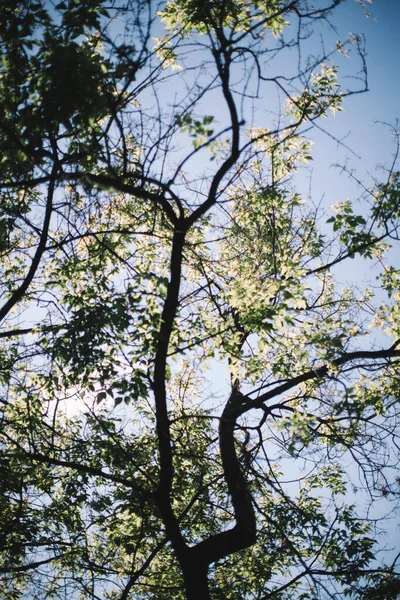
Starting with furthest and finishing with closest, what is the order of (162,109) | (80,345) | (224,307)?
(224,307), (80,345), (162,109)

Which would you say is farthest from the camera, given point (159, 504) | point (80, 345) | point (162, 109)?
point (159, 504)

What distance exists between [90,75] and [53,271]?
3129 millimetres

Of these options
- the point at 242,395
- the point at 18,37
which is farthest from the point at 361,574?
the point at 18,37

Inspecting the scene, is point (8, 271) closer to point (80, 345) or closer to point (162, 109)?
point (80, 345)

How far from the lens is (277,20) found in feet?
14.6

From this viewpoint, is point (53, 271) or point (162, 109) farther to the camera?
point (53, 271)

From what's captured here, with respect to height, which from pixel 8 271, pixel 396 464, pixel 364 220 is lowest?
pixel 396 464

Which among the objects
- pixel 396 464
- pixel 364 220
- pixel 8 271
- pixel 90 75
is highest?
pixel 8 271

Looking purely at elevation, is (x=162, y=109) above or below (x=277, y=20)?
below

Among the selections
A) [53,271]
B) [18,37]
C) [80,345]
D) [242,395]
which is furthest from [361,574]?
[18,37]

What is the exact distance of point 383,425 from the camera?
541 centimetres

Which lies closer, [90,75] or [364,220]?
[90,75]

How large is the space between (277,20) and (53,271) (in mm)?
4698

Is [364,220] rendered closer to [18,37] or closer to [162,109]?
[162,109]
